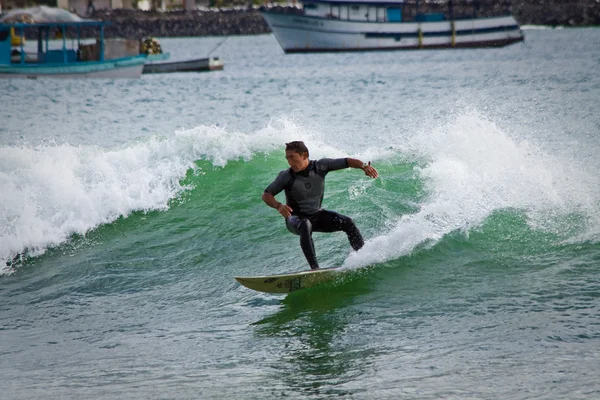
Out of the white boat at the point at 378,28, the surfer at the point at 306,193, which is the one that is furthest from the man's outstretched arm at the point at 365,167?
the white boat at the point at 378,28

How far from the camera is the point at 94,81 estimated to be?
45.2 m

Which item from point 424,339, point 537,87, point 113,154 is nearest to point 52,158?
point 113,154

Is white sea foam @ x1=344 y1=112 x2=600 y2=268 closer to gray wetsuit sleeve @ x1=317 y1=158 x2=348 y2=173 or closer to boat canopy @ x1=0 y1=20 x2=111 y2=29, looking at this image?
gray wetsuit sleeve @ x1=317 y1=158 x2=348 y2=173

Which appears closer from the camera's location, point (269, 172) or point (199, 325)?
point (199, 325)

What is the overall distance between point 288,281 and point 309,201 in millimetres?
864

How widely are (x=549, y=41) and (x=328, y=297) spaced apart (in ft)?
237

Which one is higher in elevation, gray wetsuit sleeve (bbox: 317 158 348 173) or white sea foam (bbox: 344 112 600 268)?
gray wetsuit sleeve (bbox: 317 158 348 173)

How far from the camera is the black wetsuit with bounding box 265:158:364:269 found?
29.1 ft

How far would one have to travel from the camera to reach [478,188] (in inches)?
479

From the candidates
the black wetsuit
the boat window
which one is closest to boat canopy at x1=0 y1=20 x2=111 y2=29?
the boat window

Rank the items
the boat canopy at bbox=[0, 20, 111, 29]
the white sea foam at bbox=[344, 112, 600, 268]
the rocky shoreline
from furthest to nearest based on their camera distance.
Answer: the rocky shoreline → the boat canopy at bbox=[0, 20, 111, 29] → the white sea foam at bbox=[344, 112, 600, 268]

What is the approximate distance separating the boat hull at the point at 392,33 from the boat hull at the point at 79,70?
23634 millimetres

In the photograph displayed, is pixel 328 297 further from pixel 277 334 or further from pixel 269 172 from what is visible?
pixel 269 172

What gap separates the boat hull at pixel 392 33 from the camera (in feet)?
223
